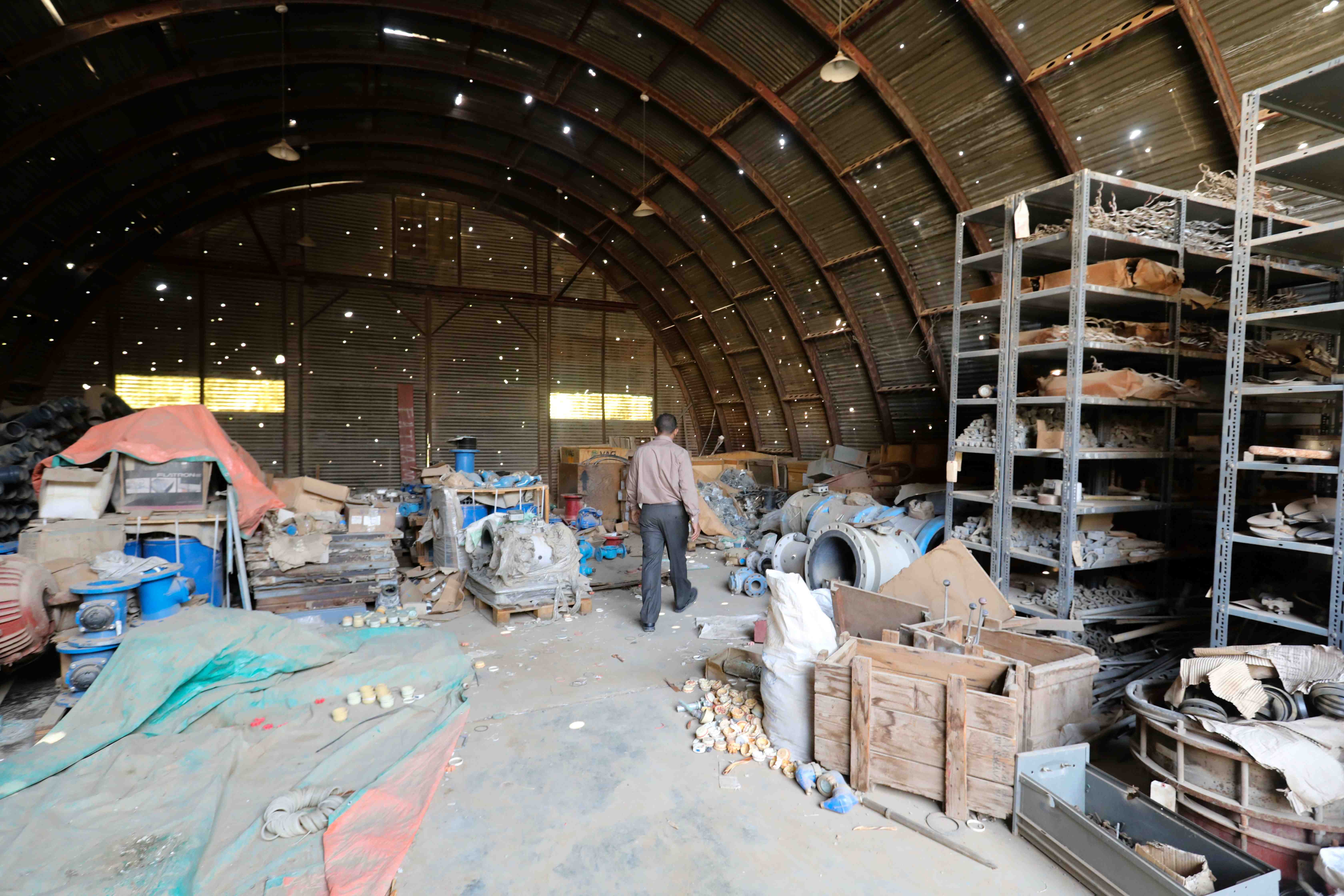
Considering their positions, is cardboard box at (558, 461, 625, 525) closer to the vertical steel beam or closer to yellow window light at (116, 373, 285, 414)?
yellow window light at (116, 373, 285, 414)

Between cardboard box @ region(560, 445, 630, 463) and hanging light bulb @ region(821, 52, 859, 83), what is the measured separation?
854 centimetres

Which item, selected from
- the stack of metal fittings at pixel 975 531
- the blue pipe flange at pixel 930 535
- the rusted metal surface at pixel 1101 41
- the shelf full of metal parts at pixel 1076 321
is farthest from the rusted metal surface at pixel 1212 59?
the blue pipe flange at pixel 930 535

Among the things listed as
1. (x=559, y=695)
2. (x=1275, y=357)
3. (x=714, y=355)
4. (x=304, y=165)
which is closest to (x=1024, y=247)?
(x=1275, y=357)

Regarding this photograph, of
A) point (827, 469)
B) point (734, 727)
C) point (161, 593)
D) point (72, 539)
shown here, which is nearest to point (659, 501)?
point (734, 727)

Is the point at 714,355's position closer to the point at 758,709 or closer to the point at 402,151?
the point at 402,151

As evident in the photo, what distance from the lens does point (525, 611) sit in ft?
22.0

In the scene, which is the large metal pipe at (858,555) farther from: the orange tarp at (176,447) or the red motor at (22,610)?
the red motor at (22,610)

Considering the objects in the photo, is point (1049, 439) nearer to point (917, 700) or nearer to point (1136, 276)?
point (1136, 276)

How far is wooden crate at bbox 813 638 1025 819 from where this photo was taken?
10.3 ft

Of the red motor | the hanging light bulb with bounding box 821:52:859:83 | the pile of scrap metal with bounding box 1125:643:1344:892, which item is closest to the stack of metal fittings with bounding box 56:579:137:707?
the red motor

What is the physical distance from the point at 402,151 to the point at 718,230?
7379mm

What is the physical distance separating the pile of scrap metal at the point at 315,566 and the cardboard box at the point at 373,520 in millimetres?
104

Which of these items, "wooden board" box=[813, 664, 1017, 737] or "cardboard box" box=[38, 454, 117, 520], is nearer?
"wooden board" box=[813, 664, 1017, 737]

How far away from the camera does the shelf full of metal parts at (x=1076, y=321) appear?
17.4 feet
